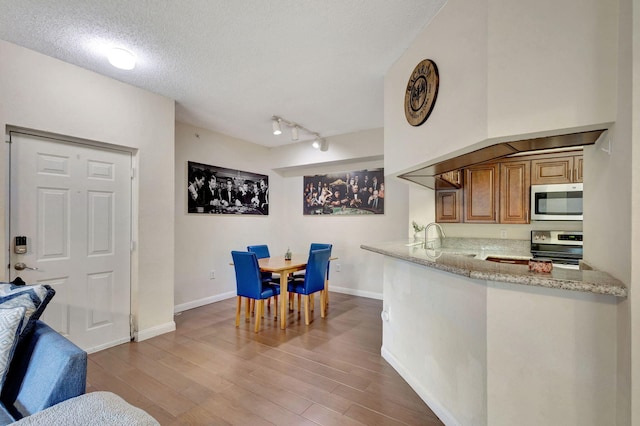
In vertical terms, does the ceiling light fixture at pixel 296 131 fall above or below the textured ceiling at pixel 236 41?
below

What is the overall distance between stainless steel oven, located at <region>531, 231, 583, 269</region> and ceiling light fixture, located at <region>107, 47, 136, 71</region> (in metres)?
4.56

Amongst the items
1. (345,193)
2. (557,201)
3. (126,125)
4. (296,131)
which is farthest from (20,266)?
(557,201)

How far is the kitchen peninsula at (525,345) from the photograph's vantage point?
1190mm

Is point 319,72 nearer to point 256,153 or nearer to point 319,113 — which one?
point 319,113

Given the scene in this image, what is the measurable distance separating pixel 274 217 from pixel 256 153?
129 cm

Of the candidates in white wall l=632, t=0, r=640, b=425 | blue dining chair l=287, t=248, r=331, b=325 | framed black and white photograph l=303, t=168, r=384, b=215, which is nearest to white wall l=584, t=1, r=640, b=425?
white wall l=632, t=0, r=640, b=425

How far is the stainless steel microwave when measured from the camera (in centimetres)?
311

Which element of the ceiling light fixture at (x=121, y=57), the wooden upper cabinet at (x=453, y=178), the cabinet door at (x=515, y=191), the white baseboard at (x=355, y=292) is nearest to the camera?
the ceiling light fixture at (x=121, y=57)

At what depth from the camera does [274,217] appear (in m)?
5.64

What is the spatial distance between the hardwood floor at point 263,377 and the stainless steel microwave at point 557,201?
234 centimetres

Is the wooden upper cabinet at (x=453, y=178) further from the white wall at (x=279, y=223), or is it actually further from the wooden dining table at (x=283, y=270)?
the wooden dining table at (x=283, y=270)

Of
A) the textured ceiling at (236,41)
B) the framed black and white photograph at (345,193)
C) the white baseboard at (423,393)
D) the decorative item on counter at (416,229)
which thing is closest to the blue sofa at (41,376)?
the white baseboard at (423,393)

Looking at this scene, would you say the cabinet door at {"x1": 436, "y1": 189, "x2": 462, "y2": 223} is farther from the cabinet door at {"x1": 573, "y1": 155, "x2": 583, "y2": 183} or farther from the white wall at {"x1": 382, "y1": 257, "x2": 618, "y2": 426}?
the white wall at {"x1": 382, "y1": 257, "x2": 618, "y2": 426}

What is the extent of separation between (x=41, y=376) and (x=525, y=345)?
217 centimetres
